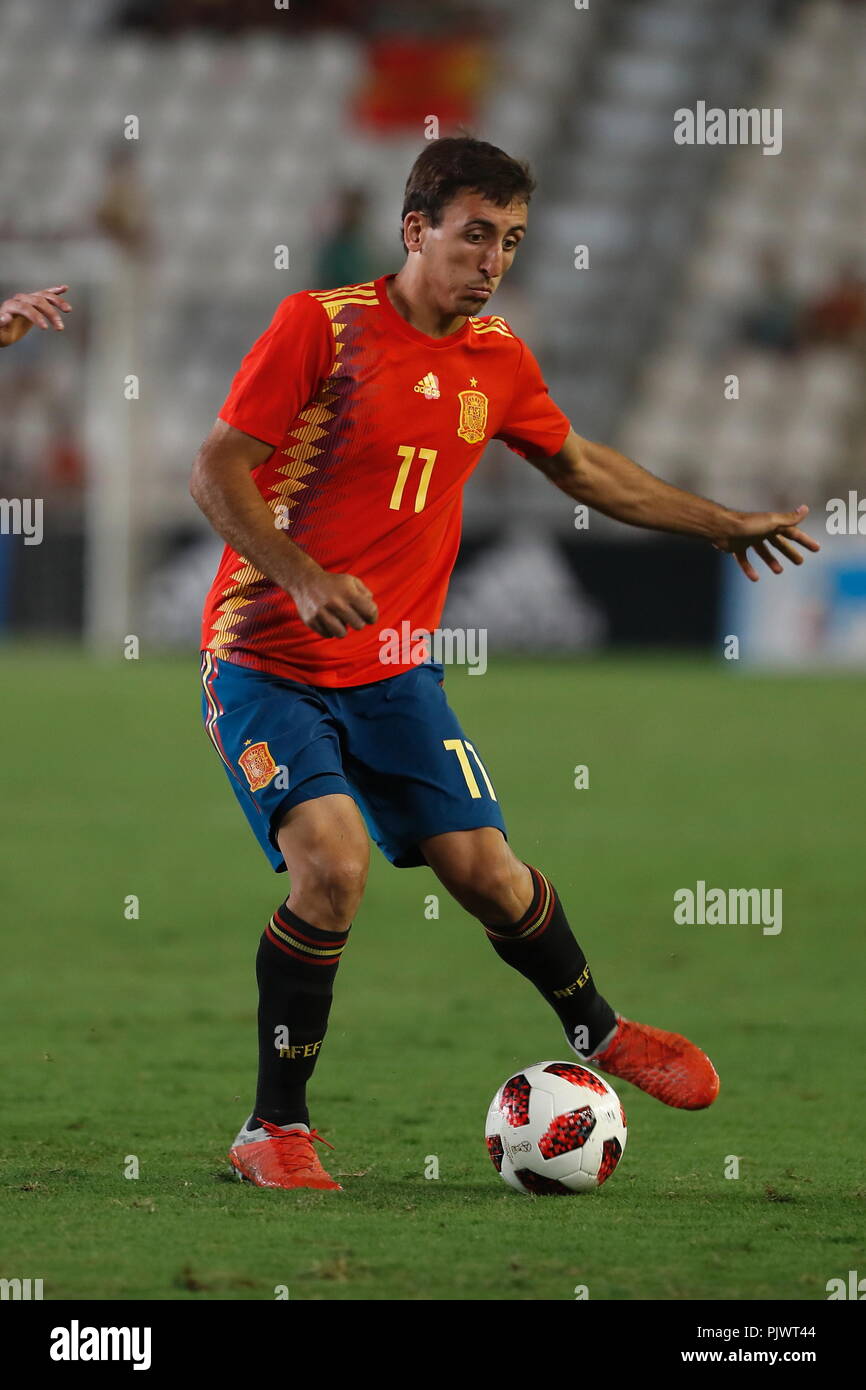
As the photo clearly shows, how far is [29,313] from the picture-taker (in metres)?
4.91

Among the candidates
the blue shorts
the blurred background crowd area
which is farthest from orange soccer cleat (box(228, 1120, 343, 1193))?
the blurred background crowd area

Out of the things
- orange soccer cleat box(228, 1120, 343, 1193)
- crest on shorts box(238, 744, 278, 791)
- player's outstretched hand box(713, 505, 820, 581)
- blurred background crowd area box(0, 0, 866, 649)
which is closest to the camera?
orange soccer cleat box(228, 1120, 343, 1193)

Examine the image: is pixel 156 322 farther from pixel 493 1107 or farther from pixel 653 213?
pixel 493 1107

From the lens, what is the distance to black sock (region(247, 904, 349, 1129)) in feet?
15.2

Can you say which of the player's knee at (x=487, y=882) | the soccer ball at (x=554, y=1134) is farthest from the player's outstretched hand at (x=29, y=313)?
the soccer ball at (x=554, y=1134)

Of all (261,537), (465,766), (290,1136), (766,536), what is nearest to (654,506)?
(766,536)

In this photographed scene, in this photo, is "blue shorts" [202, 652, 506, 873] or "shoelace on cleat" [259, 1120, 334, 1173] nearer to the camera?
"shoelace on cleat" [259, 1120, 334, 1173]

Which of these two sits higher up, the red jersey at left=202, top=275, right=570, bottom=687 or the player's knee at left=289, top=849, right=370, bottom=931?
the red jersey at left=202, top=275, right=570, bottom=687

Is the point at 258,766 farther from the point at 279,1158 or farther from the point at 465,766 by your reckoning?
the point at 279,1158

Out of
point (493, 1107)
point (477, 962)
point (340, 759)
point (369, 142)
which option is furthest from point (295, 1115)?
point (369, 142)

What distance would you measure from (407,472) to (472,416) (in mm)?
210

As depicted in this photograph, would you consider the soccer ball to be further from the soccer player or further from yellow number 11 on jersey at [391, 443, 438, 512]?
yellow number 11 on jersey at [391, 443, 438, 512]

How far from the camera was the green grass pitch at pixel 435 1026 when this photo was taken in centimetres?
394

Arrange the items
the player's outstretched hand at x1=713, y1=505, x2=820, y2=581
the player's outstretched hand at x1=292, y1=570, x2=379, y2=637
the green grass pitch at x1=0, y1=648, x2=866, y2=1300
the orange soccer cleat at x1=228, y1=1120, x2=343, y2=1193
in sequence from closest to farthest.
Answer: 1. the green grass pitch at x1=0, y1=648, x2=866, y2=1300
2. the player's outstretched hand at x1=292, y1=570, x2=379, y2=637
3. the orange soccer cleat at x1=228, y1=1120, x2=343, y2=1193
4. the player's outstretched hand at x1=713, y1=505, x2=820, y2=581
